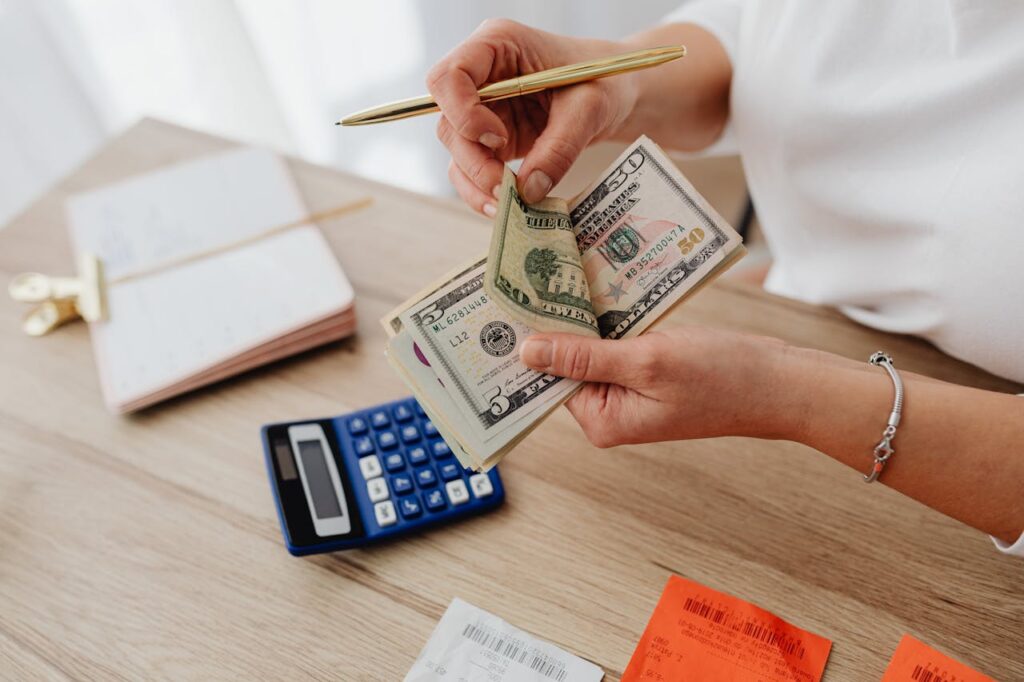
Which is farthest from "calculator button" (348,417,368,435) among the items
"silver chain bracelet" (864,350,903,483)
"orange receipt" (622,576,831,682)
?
"silver chain bracelet" (864,350,903,483)

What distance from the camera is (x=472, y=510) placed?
73 centimetres

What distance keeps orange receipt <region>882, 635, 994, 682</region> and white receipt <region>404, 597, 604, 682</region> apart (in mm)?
235

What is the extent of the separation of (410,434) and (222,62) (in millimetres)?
1429

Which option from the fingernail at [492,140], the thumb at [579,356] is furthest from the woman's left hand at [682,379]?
the fingernail at [492,140]

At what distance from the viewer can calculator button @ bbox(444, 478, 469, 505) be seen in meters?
0.73

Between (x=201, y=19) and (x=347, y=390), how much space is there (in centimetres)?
129

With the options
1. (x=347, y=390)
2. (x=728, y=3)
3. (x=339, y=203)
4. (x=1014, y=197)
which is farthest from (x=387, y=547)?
(x=728, y=3)

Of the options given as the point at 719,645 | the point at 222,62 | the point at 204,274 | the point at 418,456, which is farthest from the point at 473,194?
the point at 222,62

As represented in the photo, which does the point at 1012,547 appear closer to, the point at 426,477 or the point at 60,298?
the point at 426,477

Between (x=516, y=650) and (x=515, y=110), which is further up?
(x=515, y=110)

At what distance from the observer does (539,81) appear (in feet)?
2.54

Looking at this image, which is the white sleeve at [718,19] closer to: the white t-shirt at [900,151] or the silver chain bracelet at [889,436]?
the white t-shirt at [900,151]

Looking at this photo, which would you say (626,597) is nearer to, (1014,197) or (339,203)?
(1014,197)

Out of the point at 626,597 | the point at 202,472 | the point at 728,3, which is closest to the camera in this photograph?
the point at 626,597
